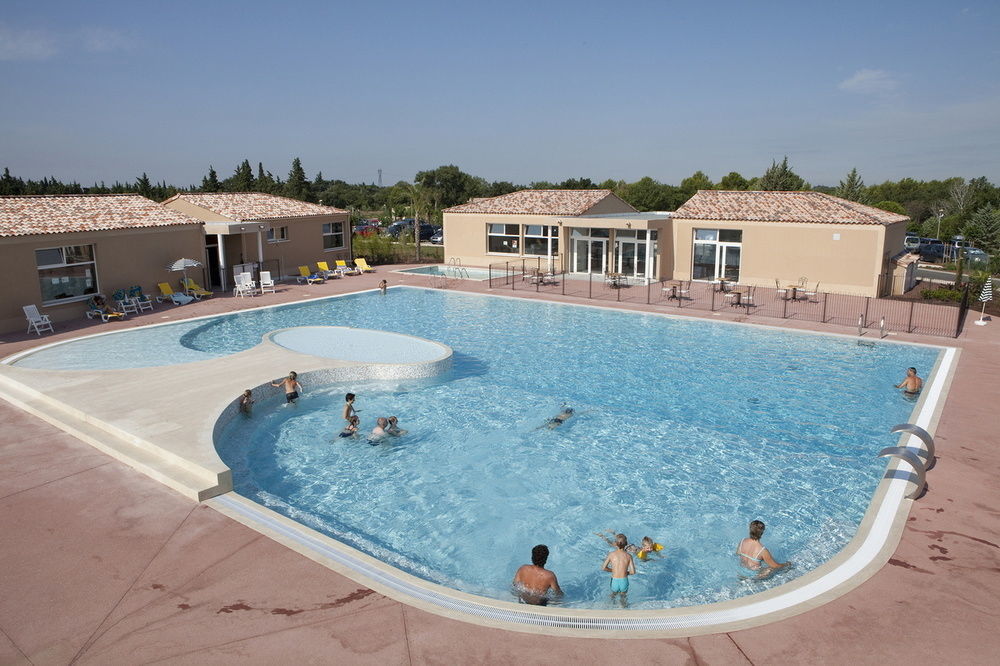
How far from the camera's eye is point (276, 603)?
6645mm

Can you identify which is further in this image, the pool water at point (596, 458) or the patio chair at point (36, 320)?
the patio chair at point (36, 320)

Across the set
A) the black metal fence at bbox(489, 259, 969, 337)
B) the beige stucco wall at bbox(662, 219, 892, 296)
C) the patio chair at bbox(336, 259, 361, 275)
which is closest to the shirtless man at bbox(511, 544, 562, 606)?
the black metal fence at bbox(489, 259, 969, 337)

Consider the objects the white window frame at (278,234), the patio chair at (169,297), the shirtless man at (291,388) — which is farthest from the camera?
the white window frame at (278,234)

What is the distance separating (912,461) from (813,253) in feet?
64.3

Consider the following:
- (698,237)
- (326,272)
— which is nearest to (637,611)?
(698,237)

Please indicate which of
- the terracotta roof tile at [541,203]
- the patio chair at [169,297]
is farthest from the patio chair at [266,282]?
the terracotta roof tile at [541,203]

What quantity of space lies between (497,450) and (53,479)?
273 inches

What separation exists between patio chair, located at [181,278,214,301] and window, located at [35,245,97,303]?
3.49 metres

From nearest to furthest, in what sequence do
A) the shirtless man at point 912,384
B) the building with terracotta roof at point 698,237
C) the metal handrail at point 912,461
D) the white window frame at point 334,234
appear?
the metal handrail at point 912,461 → the shirtless man at point 912,384 → the building with terracotta roof at point 698,237 → the white window frame at point 334,234

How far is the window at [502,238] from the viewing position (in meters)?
34.1

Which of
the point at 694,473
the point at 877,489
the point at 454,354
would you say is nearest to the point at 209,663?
the point at 694,473

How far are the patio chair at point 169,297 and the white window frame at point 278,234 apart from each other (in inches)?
248

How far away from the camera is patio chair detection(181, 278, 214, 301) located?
25438 mm

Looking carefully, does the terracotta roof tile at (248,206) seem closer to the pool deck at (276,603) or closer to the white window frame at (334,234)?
the white window frame at (334,234)
